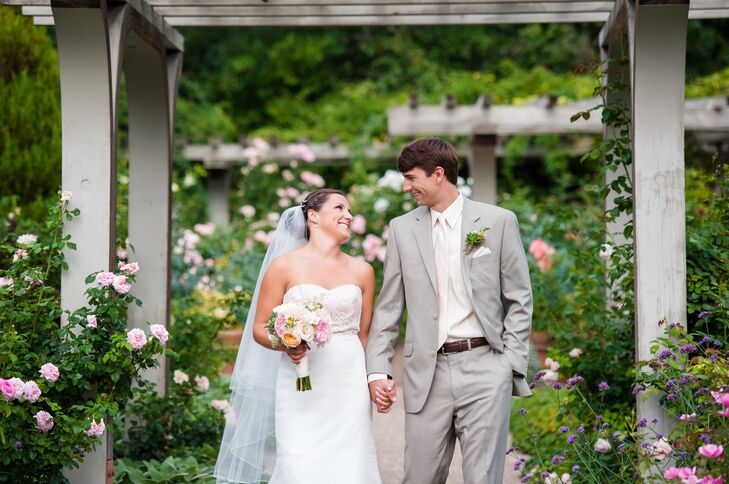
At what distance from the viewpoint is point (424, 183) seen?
3887mm

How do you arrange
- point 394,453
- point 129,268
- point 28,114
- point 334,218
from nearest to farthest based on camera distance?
1. point 334,218
2. point 129,268
3. point 394,453
4. point 28,114

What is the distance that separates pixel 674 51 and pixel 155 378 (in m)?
3.70

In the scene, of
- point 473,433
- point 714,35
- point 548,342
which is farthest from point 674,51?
point 714,35

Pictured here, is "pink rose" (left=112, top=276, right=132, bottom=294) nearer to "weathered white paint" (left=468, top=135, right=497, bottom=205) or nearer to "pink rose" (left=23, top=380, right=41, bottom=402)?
"pink rose" (left=23, top=380, right=41, bottom=402)

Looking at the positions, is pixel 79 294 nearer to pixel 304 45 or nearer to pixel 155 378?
pixel 155 378

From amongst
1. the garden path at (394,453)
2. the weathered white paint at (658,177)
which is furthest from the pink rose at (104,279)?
the weathered white paint at (658,177)

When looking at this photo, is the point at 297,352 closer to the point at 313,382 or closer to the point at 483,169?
the point at 313,382

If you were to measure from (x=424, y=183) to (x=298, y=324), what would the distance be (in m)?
0.80

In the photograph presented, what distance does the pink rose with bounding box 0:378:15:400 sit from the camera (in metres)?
3.83

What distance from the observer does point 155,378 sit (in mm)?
5945

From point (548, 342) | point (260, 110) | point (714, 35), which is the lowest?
point (548, 342)

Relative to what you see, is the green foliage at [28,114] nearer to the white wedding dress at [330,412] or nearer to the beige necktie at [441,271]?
the white wedding dress at [330,412]

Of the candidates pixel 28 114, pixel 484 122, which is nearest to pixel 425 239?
pixel 28 114

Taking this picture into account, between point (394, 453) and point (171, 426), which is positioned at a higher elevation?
point (171, 426)
